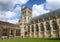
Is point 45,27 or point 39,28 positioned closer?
point 45,27

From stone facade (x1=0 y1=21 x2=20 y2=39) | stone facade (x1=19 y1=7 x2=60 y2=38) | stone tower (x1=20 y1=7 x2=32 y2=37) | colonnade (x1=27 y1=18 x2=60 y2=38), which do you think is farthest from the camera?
stone tower (x1=20 y1=7 x2=32 y2=37)

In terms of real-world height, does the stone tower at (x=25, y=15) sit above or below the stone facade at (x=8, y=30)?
above

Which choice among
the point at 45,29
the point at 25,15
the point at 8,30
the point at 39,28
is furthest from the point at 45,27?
the point at 25,15

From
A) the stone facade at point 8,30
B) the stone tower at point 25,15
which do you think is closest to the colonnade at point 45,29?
the stone facade at point 8,30

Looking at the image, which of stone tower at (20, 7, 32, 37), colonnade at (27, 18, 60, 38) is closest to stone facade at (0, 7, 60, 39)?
colonnade at (27, 18, 60, 38)

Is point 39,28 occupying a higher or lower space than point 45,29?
higher

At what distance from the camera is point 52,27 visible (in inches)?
1770

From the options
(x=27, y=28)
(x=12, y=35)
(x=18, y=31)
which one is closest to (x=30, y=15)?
(x=27, y=28)

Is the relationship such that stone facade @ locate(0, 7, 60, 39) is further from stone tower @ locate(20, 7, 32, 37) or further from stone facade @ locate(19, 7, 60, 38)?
stone tower @ locate(20, 7, 32, 37)

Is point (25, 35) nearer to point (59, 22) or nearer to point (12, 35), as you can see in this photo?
point (12, 35)

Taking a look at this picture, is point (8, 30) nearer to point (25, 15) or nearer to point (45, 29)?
point (45, 29)

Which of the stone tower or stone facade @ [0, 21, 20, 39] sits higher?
the stone tower

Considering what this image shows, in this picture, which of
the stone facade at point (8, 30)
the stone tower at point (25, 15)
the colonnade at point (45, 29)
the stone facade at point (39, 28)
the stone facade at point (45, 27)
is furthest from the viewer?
the stone tower at point (25, 15)

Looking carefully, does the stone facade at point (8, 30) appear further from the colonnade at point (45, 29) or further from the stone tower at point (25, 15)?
the stone tower at point (25, 15)
